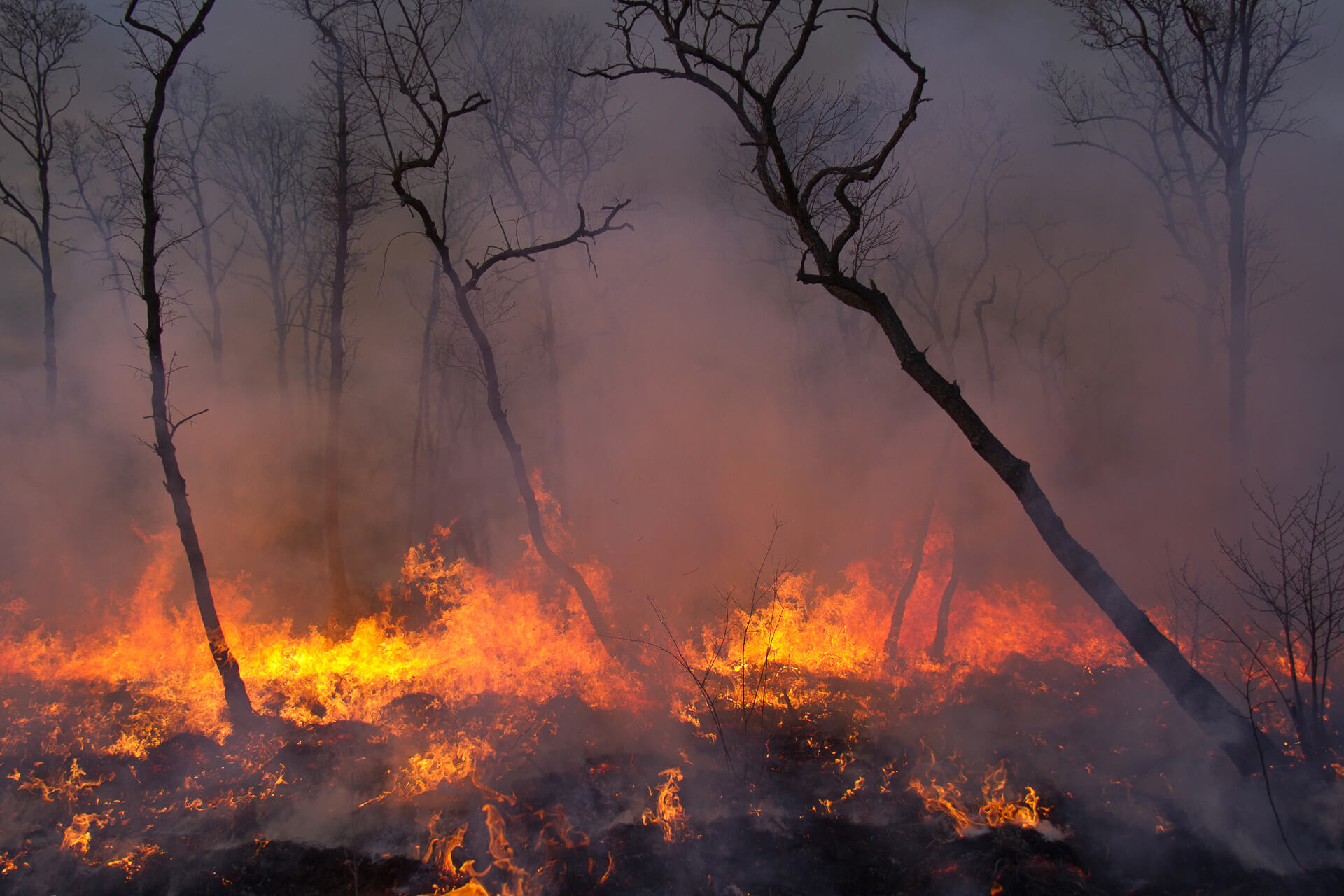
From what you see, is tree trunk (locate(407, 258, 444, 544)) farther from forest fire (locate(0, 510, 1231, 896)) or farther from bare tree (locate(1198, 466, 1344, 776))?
bare tree (locate(1198, 466, 1344, 776))

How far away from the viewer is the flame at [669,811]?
480 centimetres

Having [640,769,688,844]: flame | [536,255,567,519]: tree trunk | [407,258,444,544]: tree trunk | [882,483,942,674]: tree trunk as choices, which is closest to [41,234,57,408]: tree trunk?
[407,258,444,544]: tree trunk

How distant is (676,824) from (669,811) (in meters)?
0.16

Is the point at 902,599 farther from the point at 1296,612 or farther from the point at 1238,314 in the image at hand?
the point at 1238,314

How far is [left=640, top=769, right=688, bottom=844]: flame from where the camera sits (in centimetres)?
480

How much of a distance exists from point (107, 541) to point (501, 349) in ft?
28.8

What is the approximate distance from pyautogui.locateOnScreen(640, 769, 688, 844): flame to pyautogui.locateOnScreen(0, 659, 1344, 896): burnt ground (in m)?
0.03

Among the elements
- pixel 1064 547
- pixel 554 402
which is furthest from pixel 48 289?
pixel 1064 547

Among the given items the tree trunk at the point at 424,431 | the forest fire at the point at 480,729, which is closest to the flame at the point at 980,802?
the forest fire at the point at 480,729

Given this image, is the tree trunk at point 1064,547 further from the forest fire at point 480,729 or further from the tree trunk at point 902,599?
the tree trunk at point 902,599

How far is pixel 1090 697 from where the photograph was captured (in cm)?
662

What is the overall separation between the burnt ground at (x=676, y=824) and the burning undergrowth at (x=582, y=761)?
0.08ft

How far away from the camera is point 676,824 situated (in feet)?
16.0

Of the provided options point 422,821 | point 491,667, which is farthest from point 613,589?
point 422,821
